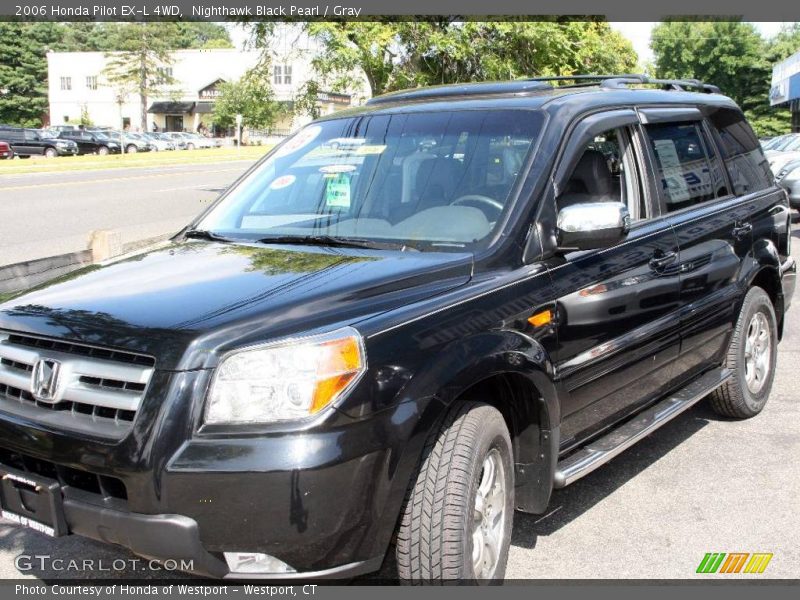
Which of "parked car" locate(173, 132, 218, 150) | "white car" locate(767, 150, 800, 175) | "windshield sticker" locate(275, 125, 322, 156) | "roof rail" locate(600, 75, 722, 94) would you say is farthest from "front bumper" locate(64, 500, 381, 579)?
"parked car" locate(173, 132, 218, 150)

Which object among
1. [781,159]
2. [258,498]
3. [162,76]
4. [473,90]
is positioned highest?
[162,76]

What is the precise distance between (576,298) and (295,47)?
1567cm

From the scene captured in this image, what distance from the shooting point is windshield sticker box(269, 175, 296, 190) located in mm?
4586

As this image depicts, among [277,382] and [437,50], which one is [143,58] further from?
[277,382]

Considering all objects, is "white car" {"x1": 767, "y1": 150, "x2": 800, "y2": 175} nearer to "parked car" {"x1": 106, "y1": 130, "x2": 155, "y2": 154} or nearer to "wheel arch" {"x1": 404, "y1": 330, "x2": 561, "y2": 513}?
"wheel arch" {"x1": 404, "y1": 330, "x2": 561, "y2": 513}

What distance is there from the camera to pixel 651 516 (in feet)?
14.6

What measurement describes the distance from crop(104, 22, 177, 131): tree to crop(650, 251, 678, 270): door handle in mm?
80384

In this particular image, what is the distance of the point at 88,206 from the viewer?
19719 millimetres

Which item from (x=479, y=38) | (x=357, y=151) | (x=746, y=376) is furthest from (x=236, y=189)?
(x=479, y=38)

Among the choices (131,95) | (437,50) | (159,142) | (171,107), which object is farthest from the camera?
(171,107)

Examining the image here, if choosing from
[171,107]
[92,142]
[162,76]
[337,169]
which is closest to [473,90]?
[337,169]

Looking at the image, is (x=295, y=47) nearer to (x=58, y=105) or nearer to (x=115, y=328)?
(x=115, y=328)

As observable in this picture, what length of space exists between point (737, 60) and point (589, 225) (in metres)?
74.4

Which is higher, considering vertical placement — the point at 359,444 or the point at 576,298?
the point at 576,298
